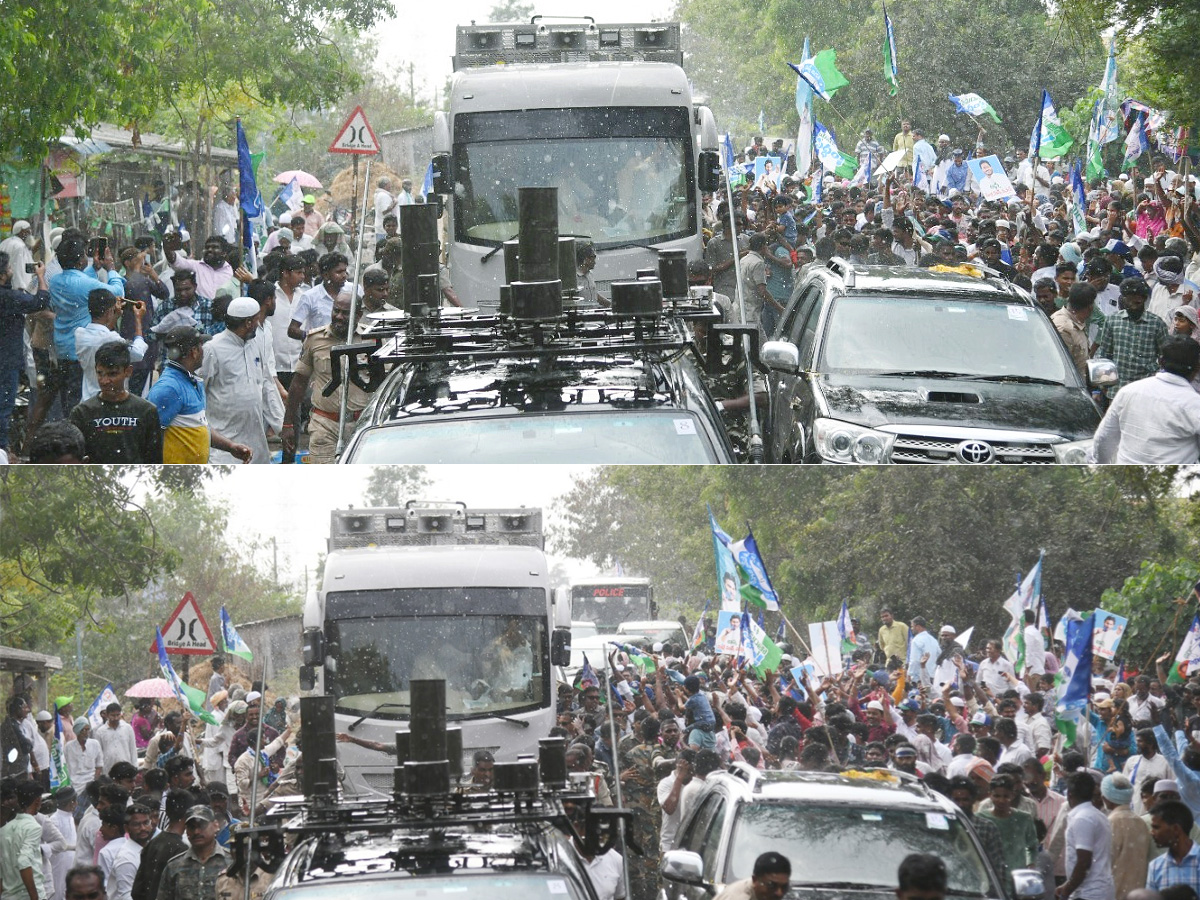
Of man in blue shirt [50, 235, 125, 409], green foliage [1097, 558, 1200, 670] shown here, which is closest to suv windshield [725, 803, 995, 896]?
green foliage [1097, 558, 1200, 670]

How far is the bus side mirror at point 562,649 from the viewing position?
802 centimetres

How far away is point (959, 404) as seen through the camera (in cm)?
1110

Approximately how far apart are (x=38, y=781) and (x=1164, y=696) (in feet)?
17.1

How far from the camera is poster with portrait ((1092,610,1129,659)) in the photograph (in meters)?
7.98

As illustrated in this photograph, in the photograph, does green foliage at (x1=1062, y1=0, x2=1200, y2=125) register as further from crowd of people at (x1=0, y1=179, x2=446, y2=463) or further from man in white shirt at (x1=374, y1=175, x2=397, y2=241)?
man in white shirt at (x1=374, y1=175, x2=397, y2=241)

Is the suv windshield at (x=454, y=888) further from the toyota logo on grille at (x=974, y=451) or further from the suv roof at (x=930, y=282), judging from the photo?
the suv roof at (x=930, y=282)

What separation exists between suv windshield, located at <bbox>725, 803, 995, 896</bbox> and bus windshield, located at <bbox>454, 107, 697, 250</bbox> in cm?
845

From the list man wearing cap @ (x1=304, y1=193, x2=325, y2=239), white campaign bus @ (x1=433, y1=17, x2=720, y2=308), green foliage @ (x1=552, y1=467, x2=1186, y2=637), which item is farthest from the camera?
man wearing cap @ (x1=304, y1=193, x2=325, y2=239)

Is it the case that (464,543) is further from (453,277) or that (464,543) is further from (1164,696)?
(453,277)

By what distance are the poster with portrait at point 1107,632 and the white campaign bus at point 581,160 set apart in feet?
25.0

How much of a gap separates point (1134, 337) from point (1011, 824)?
6.72 m

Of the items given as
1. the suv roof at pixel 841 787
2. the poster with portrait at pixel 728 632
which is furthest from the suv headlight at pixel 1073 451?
the suv roof at pixel 841 787

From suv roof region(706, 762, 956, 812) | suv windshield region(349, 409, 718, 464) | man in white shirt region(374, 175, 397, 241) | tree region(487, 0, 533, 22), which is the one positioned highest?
tree region(487, 0, 533, 22)

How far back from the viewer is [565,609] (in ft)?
26.7
